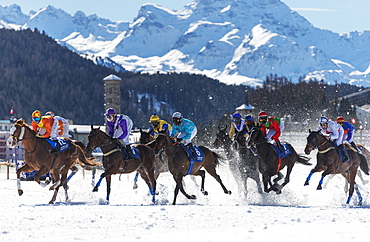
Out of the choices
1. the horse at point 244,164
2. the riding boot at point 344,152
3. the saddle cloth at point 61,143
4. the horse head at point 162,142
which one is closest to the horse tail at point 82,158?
the saddle cloth at point 61,143

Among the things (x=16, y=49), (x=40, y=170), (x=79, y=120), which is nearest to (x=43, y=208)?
(x=40, y=170)

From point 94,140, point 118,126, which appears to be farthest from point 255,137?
point 94,140

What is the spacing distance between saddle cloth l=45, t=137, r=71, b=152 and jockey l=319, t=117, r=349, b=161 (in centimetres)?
544

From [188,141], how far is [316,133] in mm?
2701

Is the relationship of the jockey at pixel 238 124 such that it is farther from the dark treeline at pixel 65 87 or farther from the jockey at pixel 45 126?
the dark treeline at pixel 65 87

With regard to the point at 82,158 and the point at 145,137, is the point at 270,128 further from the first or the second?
the point at 82,158

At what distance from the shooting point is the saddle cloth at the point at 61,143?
505 inches

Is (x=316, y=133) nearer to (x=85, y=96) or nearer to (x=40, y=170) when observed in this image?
(x=40, y=170)

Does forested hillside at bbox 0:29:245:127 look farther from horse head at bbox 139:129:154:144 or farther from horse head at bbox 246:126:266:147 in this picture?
horse head at bbox 246:126:266:147

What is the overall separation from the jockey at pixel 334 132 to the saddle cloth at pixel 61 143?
17.8 ft

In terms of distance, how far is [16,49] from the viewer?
7318 inches

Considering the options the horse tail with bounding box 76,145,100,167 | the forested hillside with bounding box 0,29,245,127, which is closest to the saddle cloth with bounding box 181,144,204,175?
the horse tail with bounding box 76,145,100,167

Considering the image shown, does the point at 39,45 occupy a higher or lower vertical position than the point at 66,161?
→ higher

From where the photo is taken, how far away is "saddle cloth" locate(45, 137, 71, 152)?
1284 centimetres
